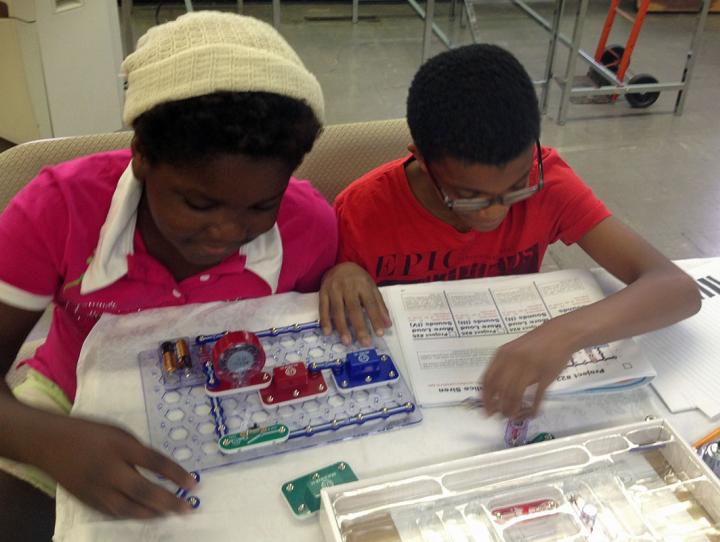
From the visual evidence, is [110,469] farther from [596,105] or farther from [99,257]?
[596,105]

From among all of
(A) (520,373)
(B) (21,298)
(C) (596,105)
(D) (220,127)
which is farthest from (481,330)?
(C) (596,105)

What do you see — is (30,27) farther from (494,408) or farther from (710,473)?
(710,473)

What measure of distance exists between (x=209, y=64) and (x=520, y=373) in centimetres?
48

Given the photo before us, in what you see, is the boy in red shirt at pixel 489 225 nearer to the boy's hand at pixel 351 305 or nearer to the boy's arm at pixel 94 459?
the boy's hand at pixel 351 305

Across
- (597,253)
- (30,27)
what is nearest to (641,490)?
(597,253)

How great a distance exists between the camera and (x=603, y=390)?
89cm

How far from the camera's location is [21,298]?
2.95 ft

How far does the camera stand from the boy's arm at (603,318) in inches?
32.2

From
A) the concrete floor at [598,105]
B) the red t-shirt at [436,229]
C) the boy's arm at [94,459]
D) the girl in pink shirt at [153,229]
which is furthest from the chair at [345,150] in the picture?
the concrete floor at [598,105]

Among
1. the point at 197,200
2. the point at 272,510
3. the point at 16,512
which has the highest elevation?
the point at 197,200

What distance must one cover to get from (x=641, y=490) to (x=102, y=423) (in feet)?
1.83

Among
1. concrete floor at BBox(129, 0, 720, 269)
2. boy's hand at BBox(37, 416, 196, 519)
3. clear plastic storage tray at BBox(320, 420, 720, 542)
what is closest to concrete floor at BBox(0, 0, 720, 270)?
concrete floor at BBox(129, 0, 720, 269)

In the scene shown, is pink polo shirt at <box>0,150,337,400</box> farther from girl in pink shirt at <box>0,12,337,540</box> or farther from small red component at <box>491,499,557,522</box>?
small red component at <box>491,499,557,522</box>

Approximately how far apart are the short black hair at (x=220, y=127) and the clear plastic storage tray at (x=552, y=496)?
0.36 metres
